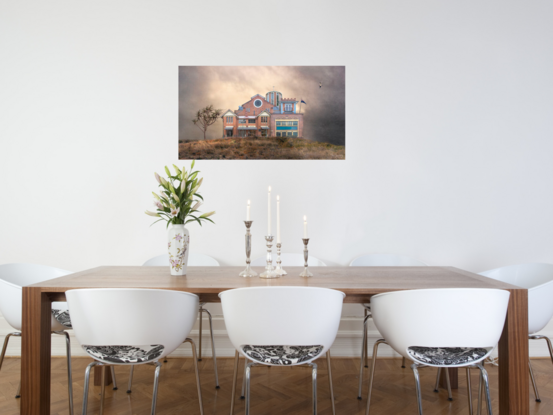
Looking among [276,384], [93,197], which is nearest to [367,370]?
[276,384]

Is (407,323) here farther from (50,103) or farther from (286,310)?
(50,103)

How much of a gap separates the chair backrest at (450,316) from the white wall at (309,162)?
4.74ft

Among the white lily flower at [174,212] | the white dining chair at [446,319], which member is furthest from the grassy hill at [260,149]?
the white dining chair at [446,319]

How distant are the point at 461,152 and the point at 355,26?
49.3 inches

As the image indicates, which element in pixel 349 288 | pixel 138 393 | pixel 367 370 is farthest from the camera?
pixel 367 370

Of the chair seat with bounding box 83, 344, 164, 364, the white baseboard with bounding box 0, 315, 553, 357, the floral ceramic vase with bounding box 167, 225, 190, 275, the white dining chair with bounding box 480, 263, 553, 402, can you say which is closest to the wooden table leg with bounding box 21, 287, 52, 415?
the chair seat with bounding box 83, 344, 164, 364

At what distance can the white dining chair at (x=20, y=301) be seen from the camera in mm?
1938

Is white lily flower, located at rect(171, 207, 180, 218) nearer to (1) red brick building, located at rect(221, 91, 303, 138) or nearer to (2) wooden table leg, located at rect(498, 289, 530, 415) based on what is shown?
(1) red brick building, located at rect(221, 91, 303, 138)

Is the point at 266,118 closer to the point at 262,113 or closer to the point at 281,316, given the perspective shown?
the point at 262,113

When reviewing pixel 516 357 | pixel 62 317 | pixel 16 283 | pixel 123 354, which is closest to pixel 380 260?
pixel 516 357

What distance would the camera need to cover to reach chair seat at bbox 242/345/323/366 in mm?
1611

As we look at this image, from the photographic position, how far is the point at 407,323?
155 centimetres

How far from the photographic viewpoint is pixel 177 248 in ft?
6.80

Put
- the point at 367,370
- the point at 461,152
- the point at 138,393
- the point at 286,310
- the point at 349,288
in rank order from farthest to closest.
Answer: the point at 461,152, the point at 367,370, the point at 138,393, the point at 349,288, the point at 286,310
